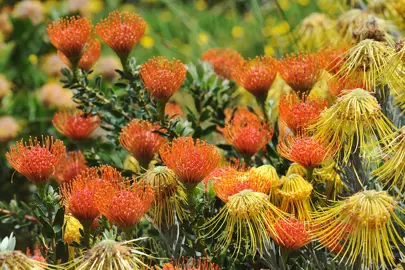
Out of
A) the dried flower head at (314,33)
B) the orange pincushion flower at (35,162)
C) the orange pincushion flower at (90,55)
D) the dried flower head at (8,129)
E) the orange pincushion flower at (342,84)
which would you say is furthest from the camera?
the dried flower head at (8,129)

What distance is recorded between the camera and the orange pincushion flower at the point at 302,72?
1.51m

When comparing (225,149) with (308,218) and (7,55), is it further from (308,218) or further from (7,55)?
(7,55)

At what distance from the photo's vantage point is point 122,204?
1.21m

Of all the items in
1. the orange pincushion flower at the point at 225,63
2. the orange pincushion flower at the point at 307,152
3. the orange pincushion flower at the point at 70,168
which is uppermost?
the orange pincushion flower at the point at 225,63

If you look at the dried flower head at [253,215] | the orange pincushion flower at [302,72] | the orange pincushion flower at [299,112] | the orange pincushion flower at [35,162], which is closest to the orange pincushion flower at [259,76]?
the orange pincushion flower at [302,72]

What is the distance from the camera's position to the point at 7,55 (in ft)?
9.70

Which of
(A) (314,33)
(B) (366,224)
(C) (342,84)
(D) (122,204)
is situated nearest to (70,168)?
(D) (122,204)

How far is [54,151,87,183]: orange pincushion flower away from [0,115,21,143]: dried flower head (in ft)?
3.51

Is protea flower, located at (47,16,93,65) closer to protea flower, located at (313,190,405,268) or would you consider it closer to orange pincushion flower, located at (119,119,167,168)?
orange pincushion flower, located at (119,119,167,168)

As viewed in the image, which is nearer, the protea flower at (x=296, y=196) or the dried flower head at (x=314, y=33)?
the protea flower at (x=296, y=196)

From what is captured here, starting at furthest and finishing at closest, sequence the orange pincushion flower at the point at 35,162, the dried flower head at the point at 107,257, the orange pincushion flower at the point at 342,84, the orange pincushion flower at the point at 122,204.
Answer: the orange pincushion flower at the point at 342,84
the orange pincushion flower at the point at 35,162
the orange pincushion flower at the point at 122,204
the dried flower head at the point at 107,257

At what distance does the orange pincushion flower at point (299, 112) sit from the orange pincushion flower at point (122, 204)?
33 centimetres

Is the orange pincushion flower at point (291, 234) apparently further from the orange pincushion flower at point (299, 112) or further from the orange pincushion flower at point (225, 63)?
the orange pincushion flower at point (225, 63)

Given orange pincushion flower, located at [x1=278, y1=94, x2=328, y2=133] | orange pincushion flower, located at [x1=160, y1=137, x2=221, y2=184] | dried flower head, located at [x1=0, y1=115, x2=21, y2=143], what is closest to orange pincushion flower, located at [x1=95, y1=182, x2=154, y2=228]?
orange pincushion flower, located at [x1=160, y1=137, x2=221, y2=184]
